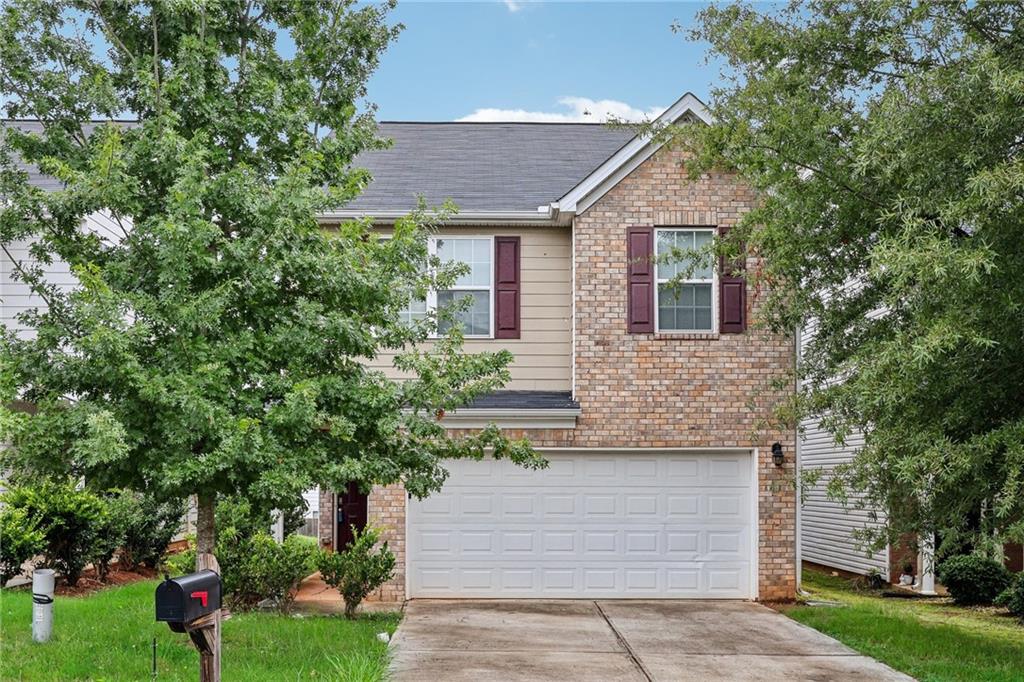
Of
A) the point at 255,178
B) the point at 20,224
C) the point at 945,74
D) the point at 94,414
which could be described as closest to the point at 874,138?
the point at 945,74

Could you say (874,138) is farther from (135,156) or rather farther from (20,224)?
(20,224)

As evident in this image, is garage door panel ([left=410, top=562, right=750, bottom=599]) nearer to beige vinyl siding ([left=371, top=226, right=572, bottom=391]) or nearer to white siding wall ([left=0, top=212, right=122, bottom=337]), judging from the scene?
beige vinyl siding ([left=371, top=226, right=572, bottom=391])

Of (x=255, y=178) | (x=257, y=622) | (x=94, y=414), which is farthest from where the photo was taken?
(x=257, y=622)

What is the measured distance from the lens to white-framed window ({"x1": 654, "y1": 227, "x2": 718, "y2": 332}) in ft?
46.4

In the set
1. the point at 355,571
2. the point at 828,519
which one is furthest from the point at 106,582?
the point at 828,519

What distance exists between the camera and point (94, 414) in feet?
23.5

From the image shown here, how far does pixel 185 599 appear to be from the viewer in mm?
5660

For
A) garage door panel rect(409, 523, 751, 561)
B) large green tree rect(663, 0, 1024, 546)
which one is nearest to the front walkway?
garage door panel rect(409, 523, 751, 561)

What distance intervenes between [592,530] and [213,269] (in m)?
7.99

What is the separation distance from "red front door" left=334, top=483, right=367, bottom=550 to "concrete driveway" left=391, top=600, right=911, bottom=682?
409 centimetres

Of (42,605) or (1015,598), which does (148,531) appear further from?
(1015,598)

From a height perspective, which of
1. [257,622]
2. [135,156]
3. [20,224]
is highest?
[135,156]

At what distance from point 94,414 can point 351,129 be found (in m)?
3.47

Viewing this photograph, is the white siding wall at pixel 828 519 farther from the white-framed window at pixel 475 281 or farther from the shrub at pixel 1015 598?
the white-framed window at pixel 475 281
